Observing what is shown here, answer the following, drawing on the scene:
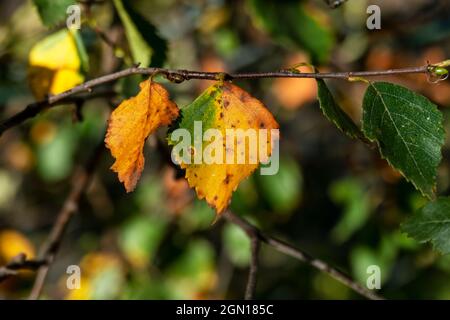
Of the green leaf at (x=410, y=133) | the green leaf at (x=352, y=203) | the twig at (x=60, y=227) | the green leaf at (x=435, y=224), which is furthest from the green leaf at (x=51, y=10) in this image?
the green leaf at (x=352, y=203)

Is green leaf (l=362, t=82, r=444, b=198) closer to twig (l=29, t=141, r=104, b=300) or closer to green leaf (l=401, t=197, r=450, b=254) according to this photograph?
green leaf (l=401, t=197, r=450, b=254)

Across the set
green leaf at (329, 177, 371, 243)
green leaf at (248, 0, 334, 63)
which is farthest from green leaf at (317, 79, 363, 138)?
green leaf at (329, 177, 371, 243)

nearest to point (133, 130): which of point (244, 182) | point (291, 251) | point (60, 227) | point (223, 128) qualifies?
point (223, 128)

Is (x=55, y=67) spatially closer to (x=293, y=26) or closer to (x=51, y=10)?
(x=51, y=10)

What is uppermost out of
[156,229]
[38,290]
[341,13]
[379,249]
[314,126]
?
[341,13]
